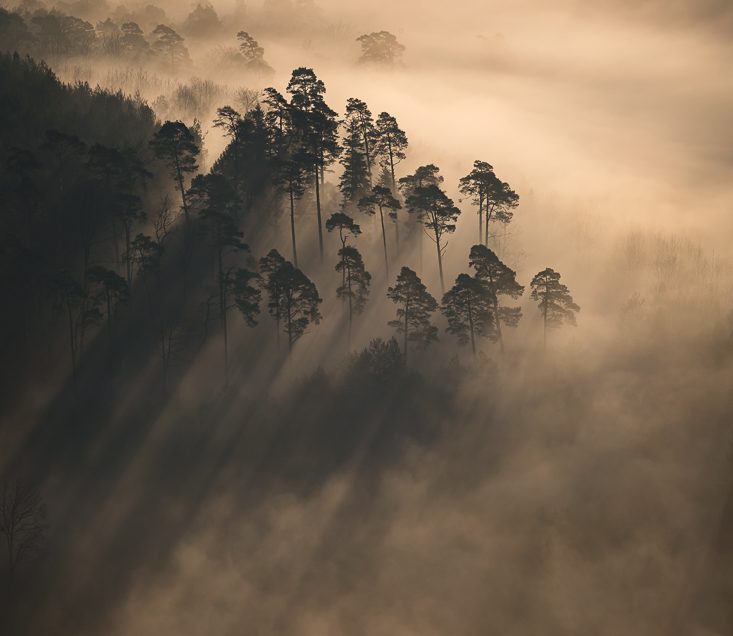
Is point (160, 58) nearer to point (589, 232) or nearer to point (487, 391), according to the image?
point (589, 232)

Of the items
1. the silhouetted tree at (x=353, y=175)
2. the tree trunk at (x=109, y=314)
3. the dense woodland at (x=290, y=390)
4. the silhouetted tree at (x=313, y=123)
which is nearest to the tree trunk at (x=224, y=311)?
the dense woodland at (x=290, y=390)

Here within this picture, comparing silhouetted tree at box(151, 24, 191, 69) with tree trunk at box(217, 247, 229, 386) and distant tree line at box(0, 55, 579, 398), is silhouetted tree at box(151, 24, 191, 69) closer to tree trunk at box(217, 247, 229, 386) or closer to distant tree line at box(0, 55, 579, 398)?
distant tree line at box(0, 55, 579, 398)

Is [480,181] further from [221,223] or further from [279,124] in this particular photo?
[221,223]

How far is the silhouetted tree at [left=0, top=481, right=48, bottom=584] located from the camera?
1768 inches

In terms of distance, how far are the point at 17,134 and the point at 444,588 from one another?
5685 centimetres

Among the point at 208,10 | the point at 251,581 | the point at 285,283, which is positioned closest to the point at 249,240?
the point at 285,283

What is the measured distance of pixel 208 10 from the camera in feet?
459

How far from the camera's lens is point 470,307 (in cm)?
6200

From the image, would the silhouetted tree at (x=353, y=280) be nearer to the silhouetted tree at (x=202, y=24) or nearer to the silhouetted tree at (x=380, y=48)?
the silhouetted tree at (x=380, y=48)

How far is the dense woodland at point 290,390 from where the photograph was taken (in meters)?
48.1

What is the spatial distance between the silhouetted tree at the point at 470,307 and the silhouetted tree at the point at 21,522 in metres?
36.6

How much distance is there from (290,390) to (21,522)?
22.6m

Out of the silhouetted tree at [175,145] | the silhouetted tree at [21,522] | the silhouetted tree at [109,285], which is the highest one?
the silhouetted tree at [175,145]

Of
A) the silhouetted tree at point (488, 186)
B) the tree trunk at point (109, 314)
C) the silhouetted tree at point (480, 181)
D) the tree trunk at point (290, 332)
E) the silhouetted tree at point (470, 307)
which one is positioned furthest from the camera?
the silhouetted tree at point (488, 186)
